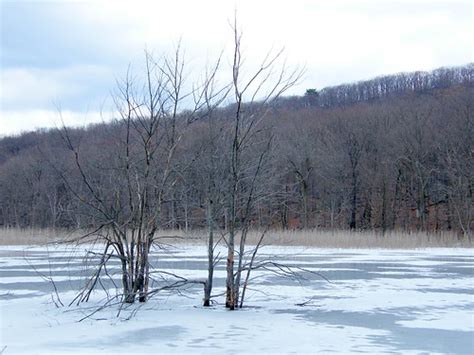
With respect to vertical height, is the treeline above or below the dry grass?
above

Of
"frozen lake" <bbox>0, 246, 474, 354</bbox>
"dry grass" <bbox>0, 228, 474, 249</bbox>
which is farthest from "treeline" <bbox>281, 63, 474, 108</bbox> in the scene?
"frozen lake" <bbox>0, 246, 474, 354</bbox>

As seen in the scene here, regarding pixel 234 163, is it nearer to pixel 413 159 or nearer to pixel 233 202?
pixel 233 202

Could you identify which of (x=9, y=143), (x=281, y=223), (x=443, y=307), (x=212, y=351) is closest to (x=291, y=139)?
(x=281, y=223)

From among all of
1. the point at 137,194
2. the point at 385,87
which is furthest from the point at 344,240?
the point at 385,87

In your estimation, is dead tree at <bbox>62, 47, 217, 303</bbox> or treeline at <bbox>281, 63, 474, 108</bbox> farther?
treeline at <bbox>281, 63, 474, 108</bbox>

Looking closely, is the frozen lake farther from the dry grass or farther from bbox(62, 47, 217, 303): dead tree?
the dry grass

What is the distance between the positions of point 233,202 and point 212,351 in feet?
10.5

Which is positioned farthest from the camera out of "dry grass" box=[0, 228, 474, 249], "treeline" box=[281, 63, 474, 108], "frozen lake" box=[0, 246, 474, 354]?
"treeline" box=[281, 63, 474, 108]

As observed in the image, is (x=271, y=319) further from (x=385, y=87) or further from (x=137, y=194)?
(x=385, y=87)

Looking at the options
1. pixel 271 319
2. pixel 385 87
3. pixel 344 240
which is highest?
pixel 385 87

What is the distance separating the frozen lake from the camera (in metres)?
7.39

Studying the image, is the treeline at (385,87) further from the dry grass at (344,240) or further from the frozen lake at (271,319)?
the frozen lake at (271,319)

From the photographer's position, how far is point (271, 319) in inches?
359

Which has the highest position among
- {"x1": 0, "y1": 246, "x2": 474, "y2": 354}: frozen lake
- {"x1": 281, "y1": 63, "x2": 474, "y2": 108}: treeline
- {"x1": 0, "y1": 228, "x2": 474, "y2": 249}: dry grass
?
{"x1": 281, "y1": 63, "x2": 474, "y2": 108}: treeline
